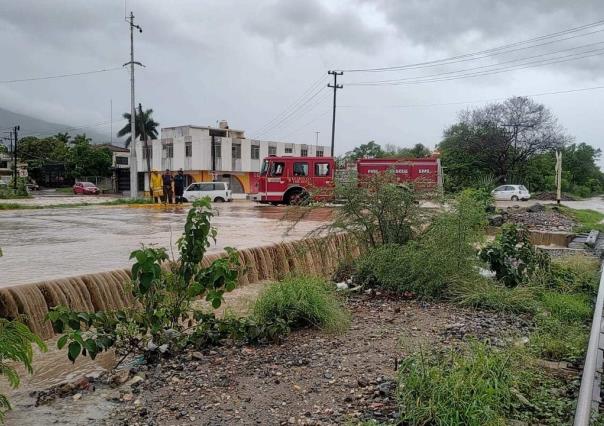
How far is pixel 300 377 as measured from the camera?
436cm

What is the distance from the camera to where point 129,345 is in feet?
18.0

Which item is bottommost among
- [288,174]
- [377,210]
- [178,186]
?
[178,186]

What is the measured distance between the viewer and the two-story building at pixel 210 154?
54812mm

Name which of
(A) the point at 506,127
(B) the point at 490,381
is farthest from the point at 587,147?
(B) the point at 490,381

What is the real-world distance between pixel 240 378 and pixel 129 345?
1.68 meters

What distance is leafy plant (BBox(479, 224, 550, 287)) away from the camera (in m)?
7.71

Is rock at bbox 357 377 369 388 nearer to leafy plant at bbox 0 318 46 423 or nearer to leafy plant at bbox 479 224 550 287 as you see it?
leafy plant at bbox 0 318 46 423

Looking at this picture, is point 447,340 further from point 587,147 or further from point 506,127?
point 587,147

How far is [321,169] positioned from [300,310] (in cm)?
2158

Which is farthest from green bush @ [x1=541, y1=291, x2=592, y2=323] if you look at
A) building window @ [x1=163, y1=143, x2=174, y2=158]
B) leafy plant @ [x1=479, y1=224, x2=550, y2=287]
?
building window @ [x1=163, y1=143, x2=174, y2=158]

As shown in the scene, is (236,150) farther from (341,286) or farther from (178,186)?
(341,286)

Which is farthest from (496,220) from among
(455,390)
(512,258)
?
(455,390)

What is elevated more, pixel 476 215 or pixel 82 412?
pixel 476 215

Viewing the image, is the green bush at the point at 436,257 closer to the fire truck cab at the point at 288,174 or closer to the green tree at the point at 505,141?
the fire truck cab at the point at 288,174
